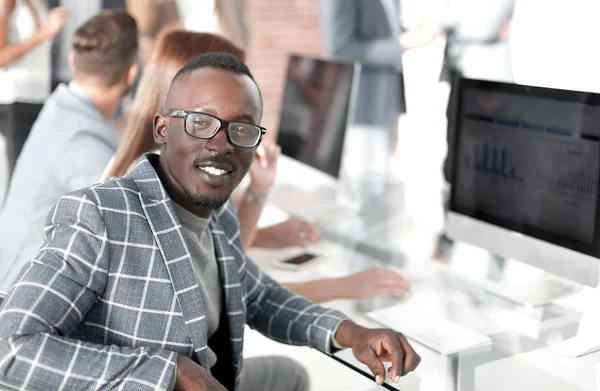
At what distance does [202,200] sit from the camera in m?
1.37

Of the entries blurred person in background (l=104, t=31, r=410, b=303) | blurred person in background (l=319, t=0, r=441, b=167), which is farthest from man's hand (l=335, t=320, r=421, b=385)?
blurred person in background (l=319, t=0, r=441, b=167)

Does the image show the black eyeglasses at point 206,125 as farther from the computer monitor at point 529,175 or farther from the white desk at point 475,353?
the computer monitor at point 529,175

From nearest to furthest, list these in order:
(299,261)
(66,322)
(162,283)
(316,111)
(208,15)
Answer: (66,322) → (162,283) → (299,261) → (316,111) → (208,15)

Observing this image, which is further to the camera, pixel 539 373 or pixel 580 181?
pixel 580 181

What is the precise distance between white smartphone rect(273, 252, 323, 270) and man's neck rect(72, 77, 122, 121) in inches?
28.1

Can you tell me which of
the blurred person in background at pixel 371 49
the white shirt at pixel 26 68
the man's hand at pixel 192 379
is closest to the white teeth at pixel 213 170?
the man's hand at pixel 192 379

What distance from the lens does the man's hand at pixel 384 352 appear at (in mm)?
1369

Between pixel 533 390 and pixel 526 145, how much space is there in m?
0.69

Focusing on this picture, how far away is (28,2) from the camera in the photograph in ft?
12.2

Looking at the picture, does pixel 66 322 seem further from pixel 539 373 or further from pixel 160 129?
pixel 539 373

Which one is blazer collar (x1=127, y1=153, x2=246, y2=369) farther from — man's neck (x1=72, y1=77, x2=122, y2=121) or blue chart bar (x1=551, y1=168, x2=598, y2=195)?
man's neck (x1=72, y1=77, x2=122, y2=121)

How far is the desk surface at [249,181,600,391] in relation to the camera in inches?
60.8

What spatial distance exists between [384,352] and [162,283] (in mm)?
413

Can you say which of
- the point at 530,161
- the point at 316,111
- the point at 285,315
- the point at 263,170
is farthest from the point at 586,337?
the point at 316,111
